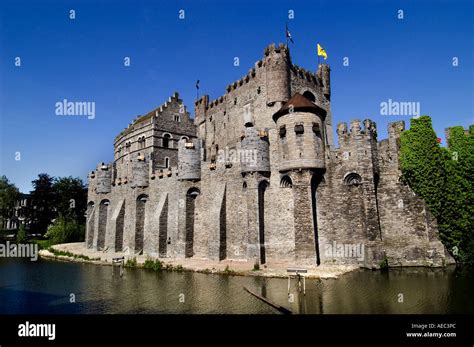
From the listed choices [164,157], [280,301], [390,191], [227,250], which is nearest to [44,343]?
[280,301]

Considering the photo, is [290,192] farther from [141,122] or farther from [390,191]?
[141,122]

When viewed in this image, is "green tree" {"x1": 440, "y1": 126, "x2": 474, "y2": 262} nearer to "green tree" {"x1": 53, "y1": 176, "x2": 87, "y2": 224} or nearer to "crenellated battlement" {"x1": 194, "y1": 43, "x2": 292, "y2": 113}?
"crenellated battlement" {"x1": 194, "y1": 43, "x2": 292, "y2": 113}

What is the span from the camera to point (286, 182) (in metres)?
26.4

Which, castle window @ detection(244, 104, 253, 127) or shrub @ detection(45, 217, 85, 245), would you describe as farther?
shrub @ detection(45, 217, 85, 245)

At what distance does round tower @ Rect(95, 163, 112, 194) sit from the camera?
130 ft

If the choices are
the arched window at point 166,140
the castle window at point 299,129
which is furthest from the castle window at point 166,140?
the castle window at point 299,129

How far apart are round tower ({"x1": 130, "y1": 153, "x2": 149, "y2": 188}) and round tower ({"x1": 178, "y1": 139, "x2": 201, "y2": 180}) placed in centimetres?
683

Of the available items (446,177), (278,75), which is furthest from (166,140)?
(446,177)

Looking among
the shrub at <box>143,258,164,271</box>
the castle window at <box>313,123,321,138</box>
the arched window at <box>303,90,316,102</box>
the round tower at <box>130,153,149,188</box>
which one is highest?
the arched window at <box>303,90,316,102</box>

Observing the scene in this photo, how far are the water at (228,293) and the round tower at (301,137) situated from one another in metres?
9.40

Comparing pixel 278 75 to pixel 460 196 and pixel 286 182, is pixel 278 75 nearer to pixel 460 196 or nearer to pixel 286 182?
pixel 286 182

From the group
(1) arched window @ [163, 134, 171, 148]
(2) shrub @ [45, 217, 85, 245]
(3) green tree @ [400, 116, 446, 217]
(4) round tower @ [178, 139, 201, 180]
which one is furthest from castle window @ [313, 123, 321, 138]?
(2) shrub @ [45, 217, 85, 245]

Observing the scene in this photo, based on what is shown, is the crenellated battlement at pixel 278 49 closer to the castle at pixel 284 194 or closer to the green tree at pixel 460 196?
the castle at pixel 284 194

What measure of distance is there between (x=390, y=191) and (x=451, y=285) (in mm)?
9078
